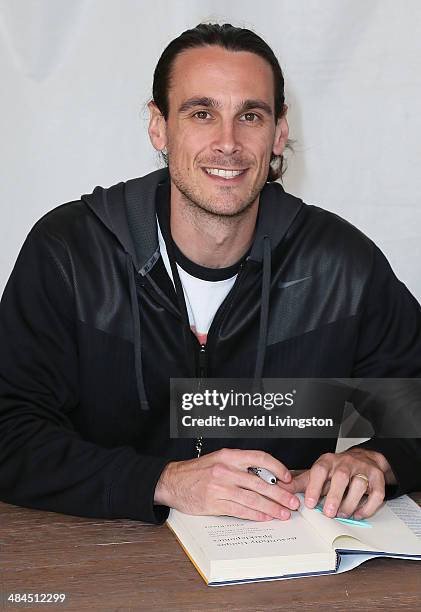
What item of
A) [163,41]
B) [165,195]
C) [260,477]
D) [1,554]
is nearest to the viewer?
[1,554]

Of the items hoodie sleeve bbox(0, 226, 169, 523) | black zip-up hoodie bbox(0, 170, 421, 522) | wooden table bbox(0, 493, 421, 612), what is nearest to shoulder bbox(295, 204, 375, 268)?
black zip-up hoodie bbox(0, 170, 421, 522)

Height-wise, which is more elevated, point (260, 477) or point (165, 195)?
point (165, 195)

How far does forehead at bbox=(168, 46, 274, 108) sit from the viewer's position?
5.90ft

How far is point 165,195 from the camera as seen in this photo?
1894 mm

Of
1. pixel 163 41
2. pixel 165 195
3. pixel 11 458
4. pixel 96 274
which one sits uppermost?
pixel 163 41

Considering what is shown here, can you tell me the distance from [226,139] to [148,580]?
850mm

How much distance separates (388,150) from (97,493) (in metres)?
1.35

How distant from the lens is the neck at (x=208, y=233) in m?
1.81

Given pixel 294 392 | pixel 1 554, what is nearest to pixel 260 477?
pixel 1 554

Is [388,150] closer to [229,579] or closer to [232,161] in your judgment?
[232,161]

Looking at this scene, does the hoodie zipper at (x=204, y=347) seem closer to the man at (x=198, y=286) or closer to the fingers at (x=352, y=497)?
the man at (x=198, y=286)

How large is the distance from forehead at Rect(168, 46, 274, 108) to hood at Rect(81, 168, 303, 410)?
0.18 m

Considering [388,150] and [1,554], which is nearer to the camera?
[1,554]

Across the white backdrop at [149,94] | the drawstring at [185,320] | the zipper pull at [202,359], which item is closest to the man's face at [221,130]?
the drawstring at [185,320]
